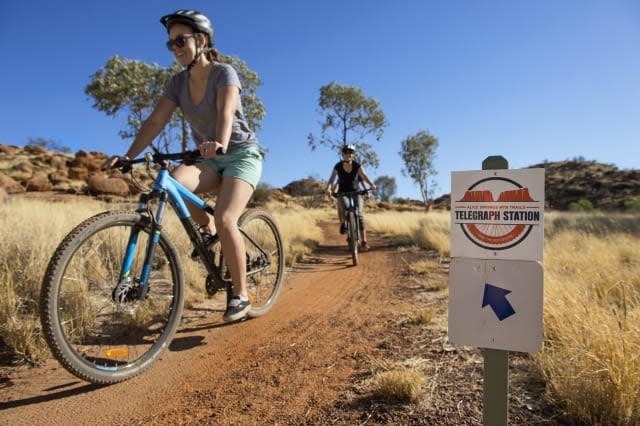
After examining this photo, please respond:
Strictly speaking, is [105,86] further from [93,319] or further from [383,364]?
[383,364]

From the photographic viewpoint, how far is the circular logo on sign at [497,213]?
120cm

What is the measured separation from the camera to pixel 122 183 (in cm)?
2420

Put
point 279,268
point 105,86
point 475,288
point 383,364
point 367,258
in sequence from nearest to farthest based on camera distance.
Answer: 1. point 475,288
2. point 383,364
3. point 279,268
4. point 367,258
5. point 105,86

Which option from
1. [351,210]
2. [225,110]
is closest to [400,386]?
[225,110]

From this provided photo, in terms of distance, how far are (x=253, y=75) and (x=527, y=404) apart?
24174mm

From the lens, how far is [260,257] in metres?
3.58

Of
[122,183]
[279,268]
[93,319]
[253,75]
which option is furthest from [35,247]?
[122,183]

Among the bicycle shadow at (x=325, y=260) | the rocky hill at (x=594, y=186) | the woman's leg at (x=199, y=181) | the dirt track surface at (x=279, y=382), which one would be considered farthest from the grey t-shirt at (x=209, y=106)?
the rocky hill at (x=594, y=186)

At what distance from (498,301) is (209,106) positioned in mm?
2410

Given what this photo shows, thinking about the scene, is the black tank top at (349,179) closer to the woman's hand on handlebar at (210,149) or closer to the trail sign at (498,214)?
the woman's hand on handlebar at (210,149)

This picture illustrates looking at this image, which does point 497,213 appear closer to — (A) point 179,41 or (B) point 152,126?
(A) point 179,41

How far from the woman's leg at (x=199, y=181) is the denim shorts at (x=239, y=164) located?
0.21 ft

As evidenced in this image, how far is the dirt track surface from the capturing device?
170 cm

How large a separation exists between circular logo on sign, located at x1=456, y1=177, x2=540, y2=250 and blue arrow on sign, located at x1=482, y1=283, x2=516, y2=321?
14 cm
